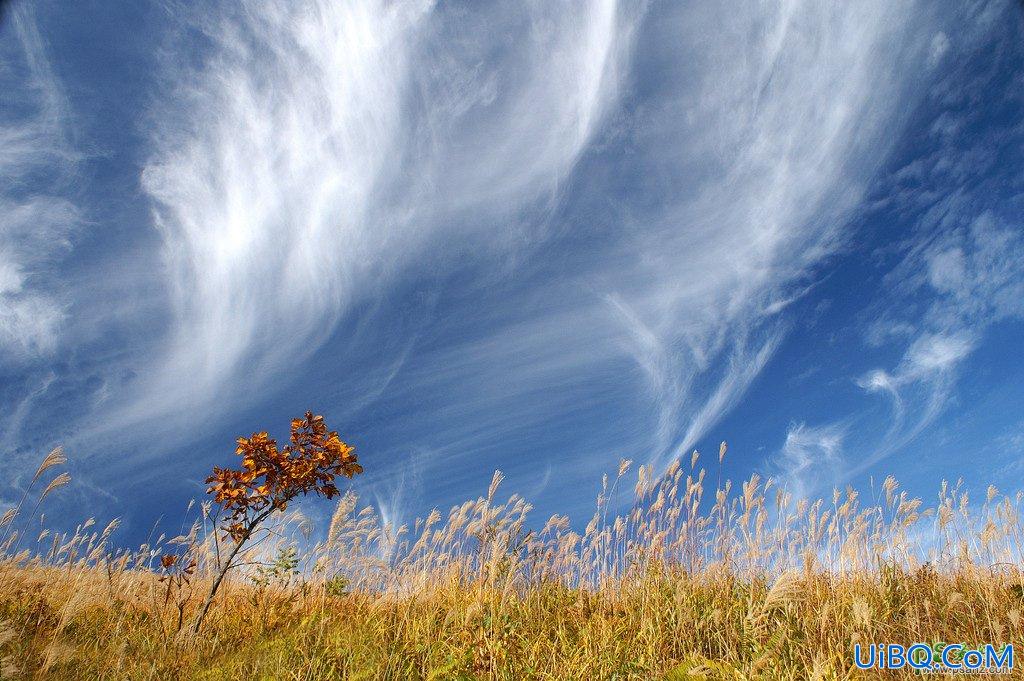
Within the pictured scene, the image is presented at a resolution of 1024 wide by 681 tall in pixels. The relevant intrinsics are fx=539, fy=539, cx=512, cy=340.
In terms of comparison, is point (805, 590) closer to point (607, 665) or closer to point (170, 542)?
point (607, 665)

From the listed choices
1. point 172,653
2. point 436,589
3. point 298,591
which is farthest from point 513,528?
point 172,653

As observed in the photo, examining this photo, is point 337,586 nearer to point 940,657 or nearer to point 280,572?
point 280,572

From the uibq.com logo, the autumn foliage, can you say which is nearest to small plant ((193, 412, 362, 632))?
the autumn foliage

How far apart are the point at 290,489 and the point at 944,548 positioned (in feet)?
27.0

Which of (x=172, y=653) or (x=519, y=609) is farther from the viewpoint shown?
(x=519, y=609)

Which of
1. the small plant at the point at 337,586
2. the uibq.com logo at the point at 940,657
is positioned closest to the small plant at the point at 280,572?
the small plant at the point at 337,586

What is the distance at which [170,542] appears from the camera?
8039 mm

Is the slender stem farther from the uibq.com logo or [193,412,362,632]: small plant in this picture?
the uibq.com logo

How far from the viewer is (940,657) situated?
4.71 metres

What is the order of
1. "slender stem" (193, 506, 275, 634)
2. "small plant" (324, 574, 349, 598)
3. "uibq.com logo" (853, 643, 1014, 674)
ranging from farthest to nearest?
"small plant" (324, 574, 349, 598) → "slender stem" (193, 506, 275, 634) → "uibq.com logo" (853, 643, 1014, 674)

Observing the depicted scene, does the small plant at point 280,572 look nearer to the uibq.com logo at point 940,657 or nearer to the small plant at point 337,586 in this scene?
the small plant at point 337,586

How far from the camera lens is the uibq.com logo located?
4.53 meters

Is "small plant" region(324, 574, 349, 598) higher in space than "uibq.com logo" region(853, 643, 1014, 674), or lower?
higher

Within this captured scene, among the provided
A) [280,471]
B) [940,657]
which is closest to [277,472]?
[280,471]
